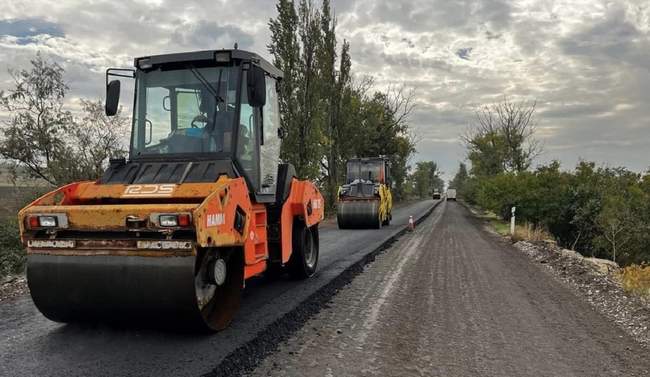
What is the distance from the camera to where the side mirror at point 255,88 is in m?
4.97

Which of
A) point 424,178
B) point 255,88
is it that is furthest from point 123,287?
point 424,178

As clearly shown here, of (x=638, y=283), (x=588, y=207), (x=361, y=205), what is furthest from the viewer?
(x=588, y=207)

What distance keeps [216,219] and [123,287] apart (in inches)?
35.7

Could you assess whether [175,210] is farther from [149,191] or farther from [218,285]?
[218,285]

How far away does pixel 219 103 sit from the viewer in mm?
5094

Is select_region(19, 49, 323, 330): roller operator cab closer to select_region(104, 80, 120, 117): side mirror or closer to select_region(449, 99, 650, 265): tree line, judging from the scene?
select_region(104, 80, 120, 117): side mirror

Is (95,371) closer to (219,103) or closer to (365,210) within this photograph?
(219,103)

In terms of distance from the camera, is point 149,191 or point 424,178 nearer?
point 149,191

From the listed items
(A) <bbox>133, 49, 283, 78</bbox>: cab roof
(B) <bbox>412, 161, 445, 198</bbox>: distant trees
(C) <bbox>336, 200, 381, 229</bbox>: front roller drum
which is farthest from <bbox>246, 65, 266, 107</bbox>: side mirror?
(B) <bbox>412, 161, 445, 198</bbox>: distant trees

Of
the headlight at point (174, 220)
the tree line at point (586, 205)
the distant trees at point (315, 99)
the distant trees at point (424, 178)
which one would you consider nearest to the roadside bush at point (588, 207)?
the tree line at point (586, 205)

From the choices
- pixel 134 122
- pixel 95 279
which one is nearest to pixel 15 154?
pixel 134 122

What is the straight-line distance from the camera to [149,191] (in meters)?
4.39

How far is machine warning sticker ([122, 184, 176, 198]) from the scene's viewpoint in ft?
14.1

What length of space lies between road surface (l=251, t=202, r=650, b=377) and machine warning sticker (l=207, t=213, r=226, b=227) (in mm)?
1244
